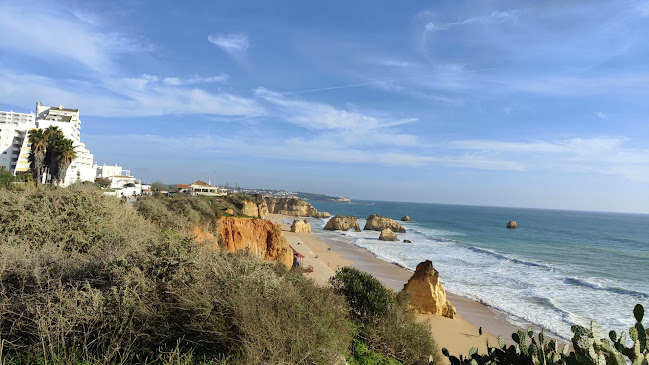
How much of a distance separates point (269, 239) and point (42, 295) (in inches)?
779

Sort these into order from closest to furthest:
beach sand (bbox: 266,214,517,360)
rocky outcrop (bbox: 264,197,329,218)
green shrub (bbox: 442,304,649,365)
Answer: green shrub (bbox: 442,304,649,365), beach sand (bbox: 266,214,517,360), rocky outcrop (bbox: 264,197,329,218)

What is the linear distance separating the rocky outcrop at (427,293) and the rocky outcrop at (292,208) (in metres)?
92.7

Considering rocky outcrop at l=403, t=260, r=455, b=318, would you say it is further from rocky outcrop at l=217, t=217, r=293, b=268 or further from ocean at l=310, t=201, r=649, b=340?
rocky outcrop at l=217, t=217, r=293, b=268

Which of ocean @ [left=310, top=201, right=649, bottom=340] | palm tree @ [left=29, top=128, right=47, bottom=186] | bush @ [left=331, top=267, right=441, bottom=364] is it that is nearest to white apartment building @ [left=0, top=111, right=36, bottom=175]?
palm tree @ [left=29, top=128, right=47, bottom=186]

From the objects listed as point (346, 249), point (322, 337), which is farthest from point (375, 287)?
point (346, 249)

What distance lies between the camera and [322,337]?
6.01 meters

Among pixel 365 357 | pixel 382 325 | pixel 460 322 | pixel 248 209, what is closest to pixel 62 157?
pixel 248 209

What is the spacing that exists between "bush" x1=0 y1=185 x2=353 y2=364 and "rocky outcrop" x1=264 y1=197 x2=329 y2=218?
104778 mm

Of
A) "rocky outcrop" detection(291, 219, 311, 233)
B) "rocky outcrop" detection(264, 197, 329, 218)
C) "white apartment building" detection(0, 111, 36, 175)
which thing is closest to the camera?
"white apartment building" detection(0, 111, 36, 175)

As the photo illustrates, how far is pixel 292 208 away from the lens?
114 metres

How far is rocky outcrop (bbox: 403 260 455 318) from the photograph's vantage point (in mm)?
17953

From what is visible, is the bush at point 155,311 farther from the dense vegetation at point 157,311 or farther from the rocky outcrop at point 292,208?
the rocky outcrop at point 292,208

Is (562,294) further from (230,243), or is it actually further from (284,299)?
(284,299)

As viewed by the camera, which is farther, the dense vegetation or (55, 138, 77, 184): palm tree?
(55, 138, 77, 184): palm tree
